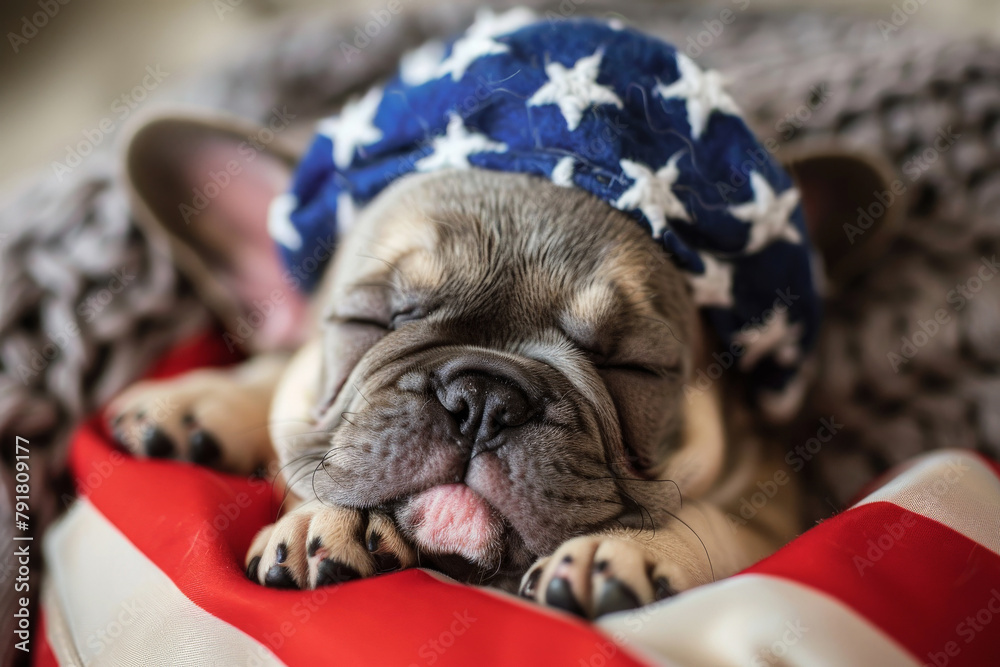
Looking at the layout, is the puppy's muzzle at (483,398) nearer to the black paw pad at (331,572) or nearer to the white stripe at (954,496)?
the black paw pad at (331,572)

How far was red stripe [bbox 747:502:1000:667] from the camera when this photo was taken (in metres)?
0.97

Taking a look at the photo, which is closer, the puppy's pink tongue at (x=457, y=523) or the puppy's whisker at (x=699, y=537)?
the puppy's pink tongue at (x=457, y=523)

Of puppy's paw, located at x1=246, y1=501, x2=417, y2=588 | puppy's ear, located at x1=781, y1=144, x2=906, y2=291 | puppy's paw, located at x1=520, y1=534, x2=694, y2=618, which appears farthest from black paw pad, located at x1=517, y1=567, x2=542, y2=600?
puppy's ear, located at x1=781, y1=144, x2=906, y2=291

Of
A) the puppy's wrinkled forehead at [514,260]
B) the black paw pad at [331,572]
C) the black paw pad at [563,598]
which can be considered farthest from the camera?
the puppy's wrinkled forehead at [514,260]


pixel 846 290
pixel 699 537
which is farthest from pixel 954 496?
pixel 846 290

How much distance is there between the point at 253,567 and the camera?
4.07 feet

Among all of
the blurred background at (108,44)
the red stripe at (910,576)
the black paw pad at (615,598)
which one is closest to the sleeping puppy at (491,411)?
the black paw pad at (615,598)

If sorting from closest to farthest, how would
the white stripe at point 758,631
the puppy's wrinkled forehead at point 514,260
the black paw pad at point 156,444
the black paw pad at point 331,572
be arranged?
the white stripe at point 758,631, the black paw pad at point 331,572, the puppy's wrinkled forehead at point 514,260, the black paw pad at point 156,444

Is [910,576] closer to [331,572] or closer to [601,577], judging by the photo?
[601,577]

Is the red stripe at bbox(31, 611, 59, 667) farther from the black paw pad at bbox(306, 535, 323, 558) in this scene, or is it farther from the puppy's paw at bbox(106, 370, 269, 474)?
the black paw pad at bbox(306, 535, 323, 558)

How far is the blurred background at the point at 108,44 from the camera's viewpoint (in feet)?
11.0

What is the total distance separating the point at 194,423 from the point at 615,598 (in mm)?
1179

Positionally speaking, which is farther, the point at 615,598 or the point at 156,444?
the point at 156,444

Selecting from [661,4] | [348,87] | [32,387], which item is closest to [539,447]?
[32,387]
